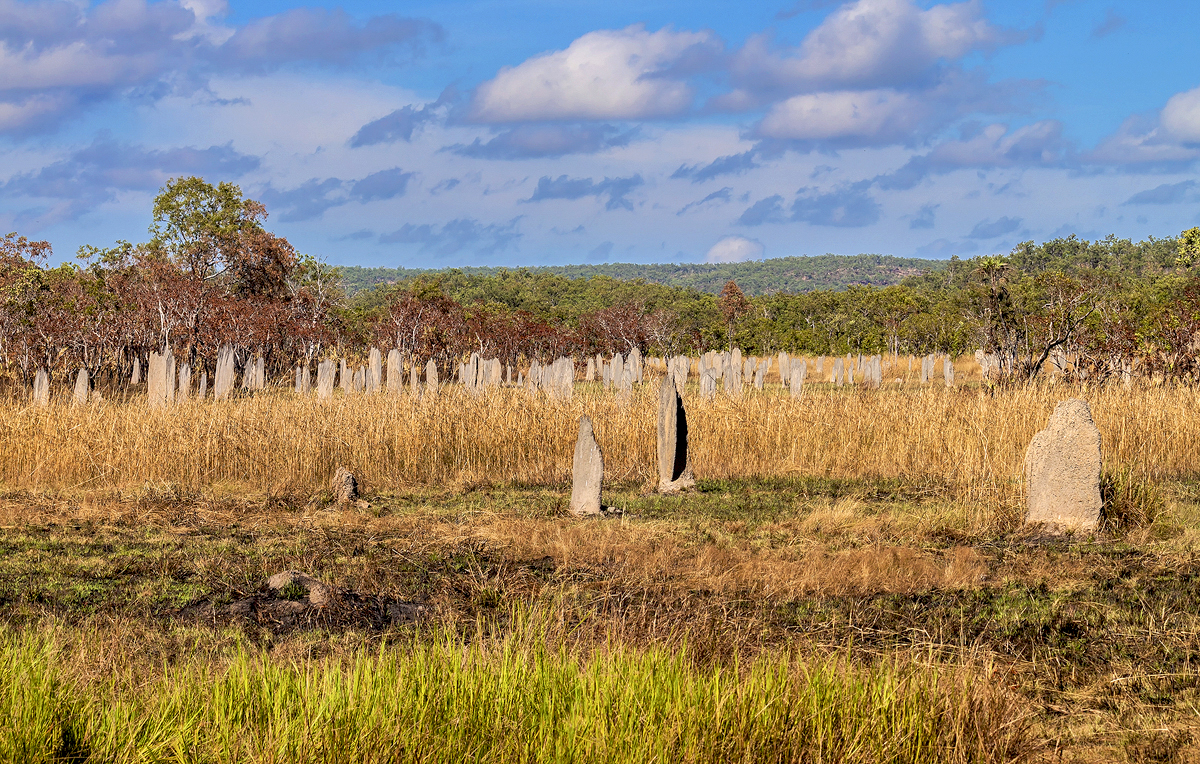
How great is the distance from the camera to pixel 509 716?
3.47 m

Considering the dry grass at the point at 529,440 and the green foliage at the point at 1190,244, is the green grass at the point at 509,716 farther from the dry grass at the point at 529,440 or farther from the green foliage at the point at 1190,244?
the green foliage at the point at 1190,244

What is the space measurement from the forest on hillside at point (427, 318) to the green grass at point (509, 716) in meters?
15.1

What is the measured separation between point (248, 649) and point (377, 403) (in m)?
7.54

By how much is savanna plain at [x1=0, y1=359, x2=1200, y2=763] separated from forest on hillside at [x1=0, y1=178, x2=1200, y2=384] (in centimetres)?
679

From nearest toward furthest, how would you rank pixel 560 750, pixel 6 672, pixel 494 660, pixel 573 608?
pixel 560 750
pixel 6 672
pixel 494 660
pixel 573 608

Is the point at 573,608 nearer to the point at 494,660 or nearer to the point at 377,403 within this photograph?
the point at 494,660

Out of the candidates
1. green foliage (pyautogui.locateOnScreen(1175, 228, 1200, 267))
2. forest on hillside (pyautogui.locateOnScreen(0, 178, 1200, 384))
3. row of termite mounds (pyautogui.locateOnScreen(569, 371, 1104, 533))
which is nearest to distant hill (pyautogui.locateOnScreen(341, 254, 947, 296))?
forest on hillside (pyautogui.locateOnScreen(0, 178, 1200, 384))

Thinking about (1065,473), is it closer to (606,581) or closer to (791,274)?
(606,581)

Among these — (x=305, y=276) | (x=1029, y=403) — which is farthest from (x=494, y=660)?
(x=305, y=276)

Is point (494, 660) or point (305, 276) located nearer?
point (494, 660)

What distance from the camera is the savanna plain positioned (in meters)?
3.38

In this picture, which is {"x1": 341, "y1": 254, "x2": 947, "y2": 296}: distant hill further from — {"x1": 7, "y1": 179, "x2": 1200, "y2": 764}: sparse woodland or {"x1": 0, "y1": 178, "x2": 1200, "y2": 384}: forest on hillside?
{"x1": 7, "y1": 179, "x2": 1200, "y2": 764}: sparse woodland

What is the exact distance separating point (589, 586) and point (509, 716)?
9.12 feet

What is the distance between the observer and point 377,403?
40.8 feet
